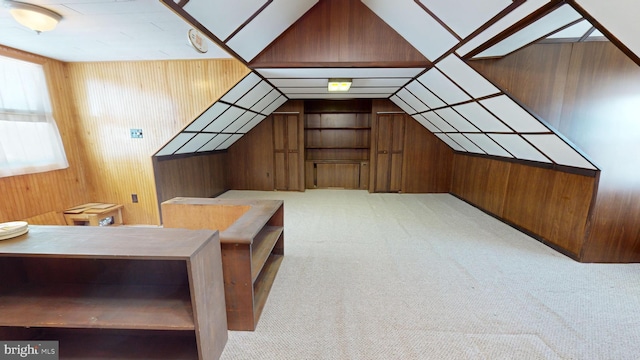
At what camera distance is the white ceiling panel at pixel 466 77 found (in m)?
2.28

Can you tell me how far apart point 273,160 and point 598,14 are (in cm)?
504

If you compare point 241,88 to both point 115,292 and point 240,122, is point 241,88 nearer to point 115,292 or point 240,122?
Answer: point 240,122

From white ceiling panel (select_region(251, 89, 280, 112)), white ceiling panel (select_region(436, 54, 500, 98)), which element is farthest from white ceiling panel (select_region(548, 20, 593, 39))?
white ceiling panel (select_region(251, 89, 280, 112))

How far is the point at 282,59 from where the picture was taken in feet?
8.91

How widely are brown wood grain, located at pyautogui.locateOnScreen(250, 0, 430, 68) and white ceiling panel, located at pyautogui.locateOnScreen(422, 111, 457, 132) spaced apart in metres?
1.61

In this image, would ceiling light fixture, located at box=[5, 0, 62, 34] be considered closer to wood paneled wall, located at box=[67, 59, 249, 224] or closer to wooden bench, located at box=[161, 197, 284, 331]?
wood paneled wall, located at box=[67, 59, 249, 224]

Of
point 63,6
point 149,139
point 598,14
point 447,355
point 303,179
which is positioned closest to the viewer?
point 598,14

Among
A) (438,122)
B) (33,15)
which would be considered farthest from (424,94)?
(33,15)

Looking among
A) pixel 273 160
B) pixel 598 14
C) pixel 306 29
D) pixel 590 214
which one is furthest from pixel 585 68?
pixel 273 160

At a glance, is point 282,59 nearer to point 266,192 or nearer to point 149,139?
point 149,139

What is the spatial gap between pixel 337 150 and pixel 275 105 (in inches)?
73.1

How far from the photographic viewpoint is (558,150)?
8.13 ft

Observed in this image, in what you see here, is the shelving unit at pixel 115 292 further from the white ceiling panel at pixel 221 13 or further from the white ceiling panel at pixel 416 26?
the white ceiling panel at pixel 416 26

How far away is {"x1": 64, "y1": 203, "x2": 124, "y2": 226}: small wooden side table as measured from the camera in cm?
304
